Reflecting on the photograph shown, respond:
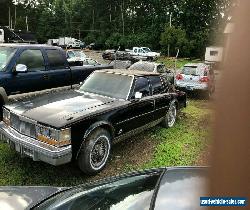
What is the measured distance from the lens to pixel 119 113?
6.20 metres

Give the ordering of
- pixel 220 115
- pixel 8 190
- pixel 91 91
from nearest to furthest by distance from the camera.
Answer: pixel 220 115
pixel 8 190
pixel 91 91

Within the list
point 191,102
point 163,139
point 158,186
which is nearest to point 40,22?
point 191,102

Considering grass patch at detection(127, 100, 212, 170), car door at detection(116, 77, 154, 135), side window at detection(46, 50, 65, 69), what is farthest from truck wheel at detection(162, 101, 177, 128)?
side window at detection(46, 50, 65, 69)

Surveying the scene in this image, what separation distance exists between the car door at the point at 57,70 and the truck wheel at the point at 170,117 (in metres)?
2.53

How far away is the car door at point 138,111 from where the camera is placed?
6370 millimetres

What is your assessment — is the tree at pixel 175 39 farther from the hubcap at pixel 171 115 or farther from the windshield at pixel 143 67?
the hubcap at pixel 171 115

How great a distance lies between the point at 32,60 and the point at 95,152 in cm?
315

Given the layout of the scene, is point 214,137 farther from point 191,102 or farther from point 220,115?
point 191,102

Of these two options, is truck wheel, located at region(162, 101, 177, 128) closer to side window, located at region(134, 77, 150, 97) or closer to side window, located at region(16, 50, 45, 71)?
side window, located at region(134, 77, 150, 97)

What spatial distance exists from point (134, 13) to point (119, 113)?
2607 inches

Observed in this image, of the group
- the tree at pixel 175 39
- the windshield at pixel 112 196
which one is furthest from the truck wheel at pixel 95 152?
the tree at pixel 175 39

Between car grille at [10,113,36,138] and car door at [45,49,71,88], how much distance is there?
234cm

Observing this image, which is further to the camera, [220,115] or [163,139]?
[163,139]

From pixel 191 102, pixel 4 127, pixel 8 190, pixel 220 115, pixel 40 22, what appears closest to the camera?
pixel 220 115
